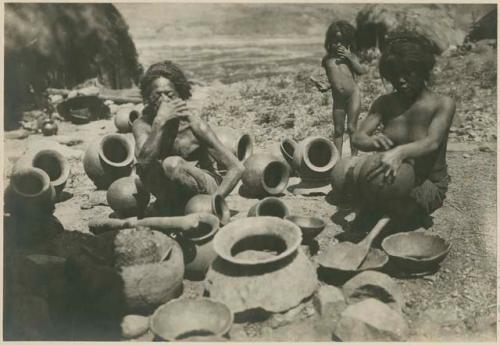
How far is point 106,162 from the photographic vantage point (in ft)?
21.8

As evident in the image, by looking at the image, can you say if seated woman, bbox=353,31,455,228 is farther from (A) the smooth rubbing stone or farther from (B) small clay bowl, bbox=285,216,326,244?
(A) the smooth rubbing stone

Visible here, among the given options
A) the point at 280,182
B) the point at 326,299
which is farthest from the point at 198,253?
the point at 280,182

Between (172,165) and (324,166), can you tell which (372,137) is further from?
(172,165)

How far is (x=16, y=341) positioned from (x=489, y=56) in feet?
49.1

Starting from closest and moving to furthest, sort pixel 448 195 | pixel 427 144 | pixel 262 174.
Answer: pixel 427 144 → pixel 448 195 → pixel 262 174

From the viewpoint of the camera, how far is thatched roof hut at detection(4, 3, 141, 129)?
9.04 metres

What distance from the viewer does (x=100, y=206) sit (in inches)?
250

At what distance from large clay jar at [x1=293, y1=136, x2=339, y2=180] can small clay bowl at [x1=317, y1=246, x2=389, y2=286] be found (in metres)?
2.16

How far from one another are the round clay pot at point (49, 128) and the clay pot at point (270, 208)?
748 cm

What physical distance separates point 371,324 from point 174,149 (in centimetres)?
275

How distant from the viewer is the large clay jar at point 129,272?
3.68m

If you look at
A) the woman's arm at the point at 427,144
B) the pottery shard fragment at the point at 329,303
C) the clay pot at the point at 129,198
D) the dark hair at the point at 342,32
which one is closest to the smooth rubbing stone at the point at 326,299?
the pottery shard fragment at the point at 329,303

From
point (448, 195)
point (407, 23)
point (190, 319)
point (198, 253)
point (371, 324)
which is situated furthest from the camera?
point (407, 23)

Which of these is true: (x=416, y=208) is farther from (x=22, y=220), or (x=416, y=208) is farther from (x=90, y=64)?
(x=90, y=64)
